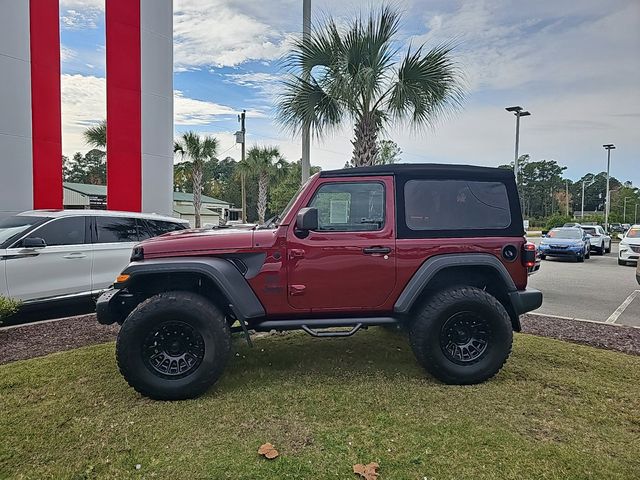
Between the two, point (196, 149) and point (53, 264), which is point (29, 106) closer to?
point (53, 264)

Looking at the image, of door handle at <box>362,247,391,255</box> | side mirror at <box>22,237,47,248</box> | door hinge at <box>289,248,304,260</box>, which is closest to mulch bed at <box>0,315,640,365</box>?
side mirror at <box>22,237,47,248</box>

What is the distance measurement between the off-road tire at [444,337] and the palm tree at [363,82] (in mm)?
4843

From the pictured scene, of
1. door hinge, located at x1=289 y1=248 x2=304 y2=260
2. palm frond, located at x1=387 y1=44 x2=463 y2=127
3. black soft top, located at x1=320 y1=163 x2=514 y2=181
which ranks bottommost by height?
door hinge, located at x1=289 y1=248 x2=304 y2=260

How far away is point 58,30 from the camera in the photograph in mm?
8695

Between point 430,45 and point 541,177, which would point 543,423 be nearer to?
point 430,45

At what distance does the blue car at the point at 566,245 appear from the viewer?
51.9ft

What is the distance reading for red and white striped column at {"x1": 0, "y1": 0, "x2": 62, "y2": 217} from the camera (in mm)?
7984

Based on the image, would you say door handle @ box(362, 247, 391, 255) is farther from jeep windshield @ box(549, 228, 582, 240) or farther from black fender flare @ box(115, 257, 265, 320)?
jeep windshield @ box(549, 228, 582, 240)

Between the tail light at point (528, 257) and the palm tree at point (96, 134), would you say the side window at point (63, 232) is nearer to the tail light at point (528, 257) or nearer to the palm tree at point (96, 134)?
the tail light at point (528, 257)

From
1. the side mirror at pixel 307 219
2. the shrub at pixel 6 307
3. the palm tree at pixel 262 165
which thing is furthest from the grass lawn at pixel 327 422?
the palm tree at pixel 262 165

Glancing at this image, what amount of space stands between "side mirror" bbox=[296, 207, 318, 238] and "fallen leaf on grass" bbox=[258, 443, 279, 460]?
1.67 metres

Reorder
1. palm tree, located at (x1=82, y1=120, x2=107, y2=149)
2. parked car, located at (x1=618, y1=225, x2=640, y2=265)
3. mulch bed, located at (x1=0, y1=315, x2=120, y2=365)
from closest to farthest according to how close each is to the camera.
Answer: mulch bed, located at (x1=0, y1=315, x2=120, y2=365) < parked car, located at (x1=618, y1=225, x2=640, y2=265) < palm tree, located at (x1=82, y1=120, x2=107, y2=149)

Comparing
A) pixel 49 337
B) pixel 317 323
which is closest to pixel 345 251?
pixel 317 323

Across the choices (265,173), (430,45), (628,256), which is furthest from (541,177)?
(430,45)
